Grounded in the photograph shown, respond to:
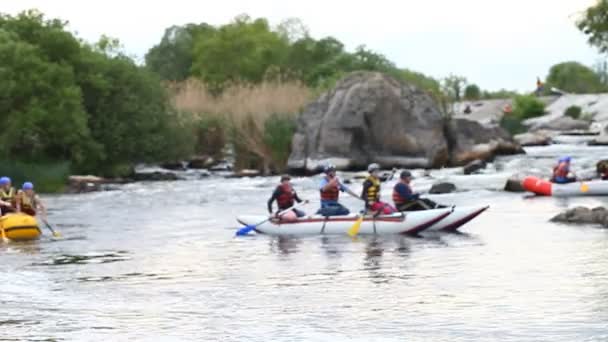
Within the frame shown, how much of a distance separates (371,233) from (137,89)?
2696cm

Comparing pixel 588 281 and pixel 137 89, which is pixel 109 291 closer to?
pixel 588 281

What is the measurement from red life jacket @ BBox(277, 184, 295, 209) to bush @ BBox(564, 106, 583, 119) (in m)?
60.1

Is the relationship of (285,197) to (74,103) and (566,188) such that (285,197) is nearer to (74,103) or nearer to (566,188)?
(566,188)

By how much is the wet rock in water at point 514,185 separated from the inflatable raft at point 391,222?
11541mm

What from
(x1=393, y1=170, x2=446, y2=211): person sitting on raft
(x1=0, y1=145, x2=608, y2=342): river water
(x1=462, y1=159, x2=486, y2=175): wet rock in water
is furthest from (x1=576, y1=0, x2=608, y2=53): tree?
(x1=393, y1=170, x2=446, y2=211): person sitting on raft

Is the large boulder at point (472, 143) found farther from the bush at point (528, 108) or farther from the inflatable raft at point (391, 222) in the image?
the bush at point (528, 108)

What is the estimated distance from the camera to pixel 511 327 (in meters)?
14.6

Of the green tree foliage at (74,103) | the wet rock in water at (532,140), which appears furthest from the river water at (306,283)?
the wet rock in water at (532,140)

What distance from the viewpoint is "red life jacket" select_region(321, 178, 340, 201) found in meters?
26.5

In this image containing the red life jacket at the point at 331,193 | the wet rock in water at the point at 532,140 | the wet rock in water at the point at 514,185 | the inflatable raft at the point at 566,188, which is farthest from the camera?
the wet rock in water at the point at 532,140

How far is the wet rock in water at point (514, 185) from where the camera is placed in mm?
37791

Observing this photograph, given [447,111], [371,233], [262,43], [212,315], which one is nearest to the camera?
[212,315]

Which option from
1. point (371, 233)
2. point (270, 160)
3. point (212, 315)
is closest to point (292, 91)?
point (270, 160)

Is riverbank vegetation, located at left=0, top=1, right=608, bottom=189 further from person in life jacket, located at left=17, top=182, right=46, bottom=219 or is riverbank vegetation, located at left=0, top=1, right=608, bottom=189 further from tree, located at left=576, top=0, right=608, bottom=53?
person in life jacket, located at left=17, top=182, right=46, bottom=219
